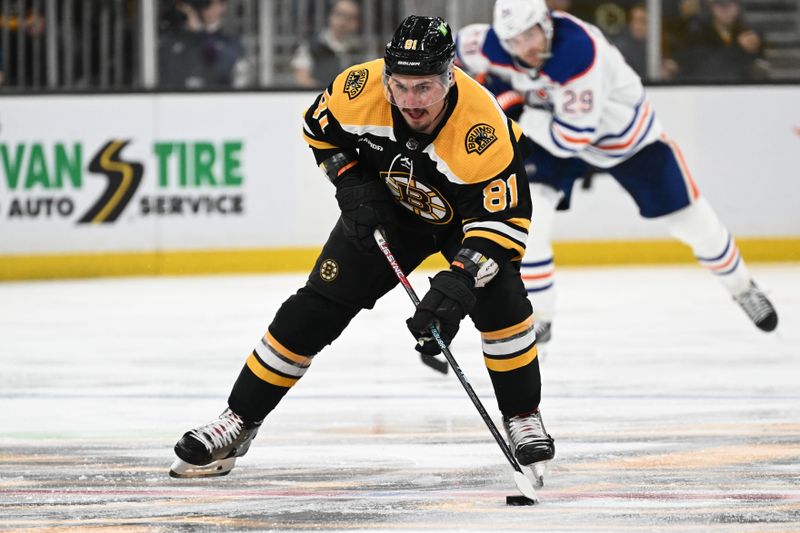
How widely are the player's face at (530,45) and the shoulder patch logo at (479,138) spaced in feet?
7.31

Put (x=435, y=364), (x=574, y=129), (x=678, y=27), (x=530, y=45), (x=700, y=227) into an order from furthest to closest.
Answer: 1. (x=678, y=27)
2. (x=700, y=227)
3. (x=574, y=129)
4. (x=530, y=45)
5. (x=435, y=364)

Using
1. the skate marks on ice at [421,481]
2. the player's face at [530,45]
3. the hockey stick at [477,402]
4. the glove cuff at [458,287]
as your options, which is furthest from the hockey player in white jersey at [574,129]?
the glove cuff at [458,287]

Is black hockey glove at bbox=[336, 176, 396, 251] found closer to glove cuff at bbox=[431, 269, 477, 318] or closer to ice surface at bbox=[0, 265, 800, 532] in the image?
glove cuff at bbox=[431, 269, 477, 318]

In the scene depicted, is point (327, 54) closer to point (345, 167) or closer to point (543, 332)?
point (543, 332)

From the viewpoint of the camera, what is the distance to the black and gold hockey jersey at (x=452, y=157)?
10.8ft

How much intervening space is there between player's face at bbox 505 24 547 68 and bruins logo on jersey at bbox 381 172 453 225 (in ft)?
6.84

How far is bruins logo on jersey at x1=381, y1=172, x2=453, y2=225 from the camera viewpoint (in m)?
3.43

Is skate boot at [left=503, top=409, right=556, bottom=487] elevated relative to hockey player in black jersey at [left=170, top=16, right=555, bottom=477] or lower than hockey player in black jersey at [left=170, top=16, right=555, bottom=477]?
lower

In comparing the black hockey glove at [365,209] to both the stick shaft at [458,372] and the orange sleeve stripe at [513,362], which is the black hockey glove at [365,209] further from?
the orange sleeve stripe at [513,362]

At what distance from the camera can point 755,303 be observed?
606 centimetres

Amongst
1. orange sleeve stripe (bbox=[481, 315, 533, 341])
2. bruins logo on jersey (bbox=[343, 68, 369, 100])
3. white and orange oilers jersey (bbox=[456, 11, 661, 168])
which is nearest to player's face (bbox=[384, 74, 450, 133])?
bruins logo on jersey (bbox=[343, 68, 369, 100])

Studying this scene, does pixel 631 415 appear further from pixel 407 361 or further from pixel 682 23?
pixel 682 23

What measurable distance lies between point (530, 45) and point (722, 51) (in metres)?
3.94

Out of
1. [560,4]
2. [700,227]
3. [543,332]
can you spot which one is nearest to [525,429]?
[543,332]
